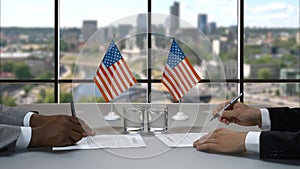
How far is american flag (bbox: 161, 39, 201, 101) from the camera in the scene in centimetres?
123

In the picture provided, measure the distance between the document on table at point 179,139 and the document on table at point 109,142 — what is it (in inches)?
2.9

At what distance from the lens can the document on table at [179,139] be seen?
4.33 feet

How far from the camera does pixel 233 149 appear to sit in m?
1.20

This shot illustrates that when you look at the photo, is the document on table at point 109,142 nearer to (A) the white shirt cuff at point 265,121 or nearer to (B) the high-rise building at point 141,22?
(B) the high-rise building at point 141,22

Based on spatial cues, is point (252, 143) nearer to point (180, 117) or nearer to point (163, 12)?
point (180, 117)

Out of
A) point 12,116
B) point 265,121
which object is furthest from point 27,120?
point 265,121

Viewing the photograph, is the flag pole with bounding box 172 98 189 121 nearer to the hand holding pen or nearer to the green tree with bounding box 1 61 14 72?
the hand holding pen

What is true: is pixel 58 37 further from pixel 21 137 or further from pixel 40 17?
pixel 21 137

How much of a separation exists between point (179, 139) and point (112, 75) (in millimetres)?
315

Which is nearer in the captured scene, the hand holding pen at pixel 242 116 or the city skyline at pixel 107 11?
the hand holding pen at pixel 242 116

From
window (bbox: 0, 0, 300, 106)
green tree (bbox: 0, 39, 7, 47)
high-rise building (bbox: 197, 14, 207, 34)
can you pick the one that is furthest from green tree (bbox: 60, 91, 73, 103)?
high-rise building (bbox: 197, 14, 207, 34)

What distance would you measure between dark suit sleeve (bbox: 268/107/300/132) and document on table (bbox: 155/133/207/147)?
1.07 feet

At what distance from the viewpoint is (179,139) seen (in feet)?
4.49

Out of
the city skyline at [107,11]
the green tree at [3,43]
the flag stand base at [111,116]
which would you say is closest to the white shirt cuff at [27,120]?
the flag stand base at [111,116]
